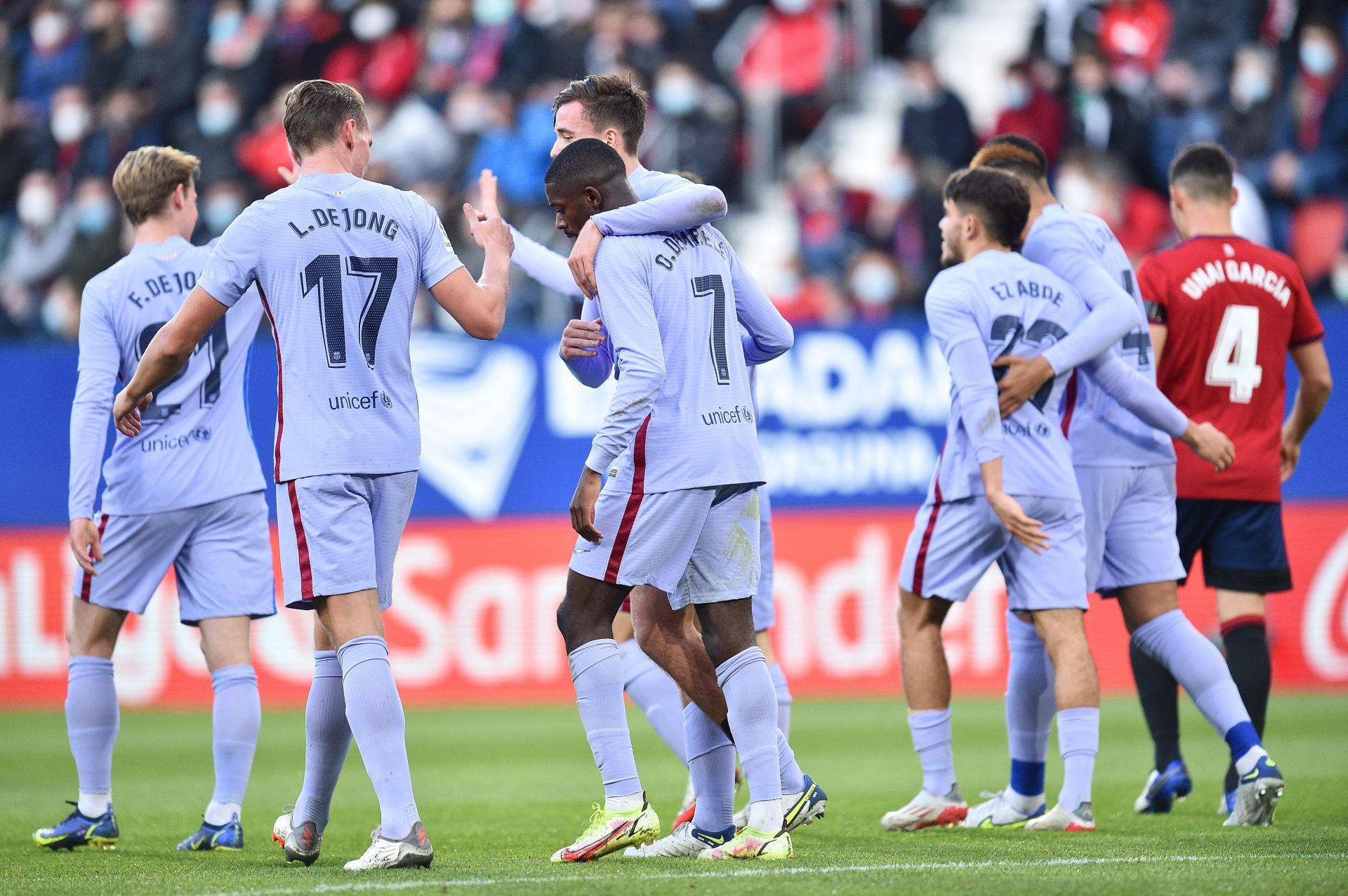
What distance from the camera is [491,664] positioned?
1214 cm

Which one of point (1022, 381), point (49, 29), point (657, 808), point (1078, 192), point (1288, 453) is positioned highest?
point (49, 29)

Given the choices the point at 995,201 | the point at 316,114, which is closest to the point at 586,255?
the point at 316,114

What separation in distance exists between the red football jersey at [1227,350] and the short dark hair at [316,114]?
3561mm

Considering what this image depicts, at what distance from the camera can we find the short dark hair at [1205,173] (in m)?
6.82

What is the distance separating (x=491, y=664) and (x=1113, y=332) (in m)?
7.14

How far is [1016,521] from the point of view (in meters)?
5.72

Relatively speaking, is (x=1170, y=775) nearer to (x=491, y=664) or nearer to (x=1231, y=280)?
(x=1231, y=280)

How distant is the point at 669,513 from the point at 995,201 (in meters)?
2.04

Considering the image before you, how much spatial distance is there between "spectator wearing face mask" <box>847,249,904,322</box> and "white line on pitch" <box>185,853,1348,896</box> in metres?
9.54

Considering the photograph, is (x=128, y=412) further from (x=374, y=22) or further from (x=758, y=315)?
(x=374, y=22)

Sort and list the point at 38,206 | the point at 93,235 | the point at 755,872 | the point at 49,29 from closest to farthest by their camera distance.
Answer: the point at 755,872, the point at 93,235, the point at 38,206, the point at 49,29

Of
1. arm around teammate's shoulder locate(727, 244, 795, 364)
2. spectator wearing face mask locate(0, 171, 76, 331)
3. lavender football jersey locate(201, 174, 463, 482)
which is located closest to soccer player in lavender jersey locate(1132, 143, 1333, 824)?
arm around teammate's shoulder locate(727, 244, 795, 364)

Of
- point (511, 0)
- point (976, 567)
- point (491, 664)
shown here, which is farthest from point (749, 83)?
point (976, 567)

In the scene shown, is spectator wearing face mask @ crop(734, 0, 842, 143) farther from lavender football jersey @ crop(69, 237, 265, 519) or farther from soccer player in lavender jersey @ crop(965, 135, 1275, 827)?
lavender football jersey @ crop(69, 237, 265, 519)
